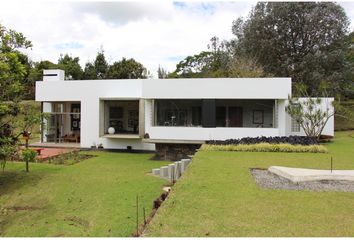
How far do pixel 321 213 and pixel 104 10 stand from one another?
27.2 ft

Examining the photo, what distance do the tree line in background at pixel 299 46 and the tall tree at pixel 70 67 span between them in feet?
62.0

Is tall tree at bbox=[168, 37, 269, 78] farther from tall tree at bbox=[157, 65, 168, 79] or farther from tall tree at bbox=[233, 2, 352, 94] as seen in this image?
tall tree at bbox=[233, 2, 352, 94]

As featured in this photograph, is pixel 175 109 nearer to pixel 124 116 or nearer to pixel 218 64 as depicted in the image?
pixel 124 116

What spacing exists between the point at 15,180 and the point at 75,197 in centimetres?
384

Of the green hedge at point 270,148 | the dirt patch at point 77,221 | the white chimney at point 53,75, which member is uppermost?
the white chimney at point 53,75

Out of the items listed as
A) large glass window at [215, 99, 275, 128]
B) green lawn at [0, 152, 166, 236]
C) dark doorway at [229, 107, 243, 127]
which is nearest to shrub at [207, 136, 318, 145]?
large glass window at [215, 99, 275, 128]

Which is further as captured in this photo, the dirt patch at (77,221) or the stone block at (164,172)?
the stone block at (164,172)

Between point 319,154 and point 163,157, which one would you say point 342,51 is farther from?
point 163,157

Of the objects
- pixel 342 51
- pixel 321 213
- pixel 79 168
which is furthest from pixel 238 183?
pixel 342 51

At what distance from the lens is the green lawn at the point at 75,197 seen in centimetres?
698

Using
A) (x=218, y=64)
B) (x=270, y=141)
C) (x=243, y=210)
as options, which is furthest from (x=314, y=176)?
(x=218, y=64)

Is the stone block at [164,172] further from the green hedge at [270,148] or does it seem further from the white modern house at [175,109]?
the white modern house at [175,109]

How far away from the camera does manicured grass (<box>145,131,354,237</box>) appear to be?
477 centimetres

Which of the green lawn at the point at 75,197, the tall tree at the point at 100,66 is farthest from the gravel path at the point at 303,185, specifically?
the tall tree at the point at 100,66
